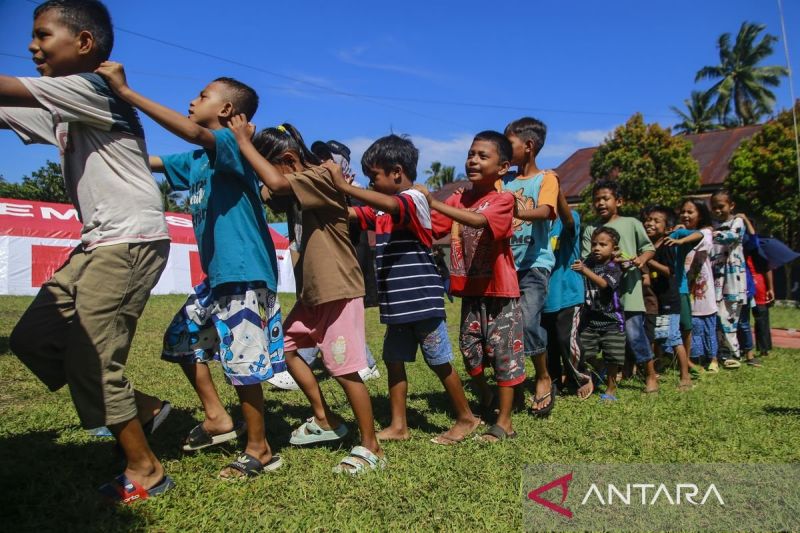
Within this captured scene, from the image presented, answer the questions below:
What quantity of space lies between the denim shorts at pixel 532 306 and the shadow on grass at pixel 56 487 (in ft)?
8.80

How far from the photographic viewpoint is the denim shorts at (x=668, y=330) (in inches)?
216

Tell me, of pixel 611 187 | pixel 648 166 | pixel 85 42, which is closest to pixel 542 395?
pixel 611 187

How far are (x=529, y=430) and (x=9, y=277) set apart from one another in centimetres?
1336

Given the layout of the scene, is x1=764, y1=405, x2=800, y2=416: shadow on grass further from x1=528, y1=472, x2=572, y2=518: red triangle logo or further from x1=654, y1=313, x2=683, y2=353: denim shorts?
x1=528, y1=472, x2=572, y2=518: red triangle logo

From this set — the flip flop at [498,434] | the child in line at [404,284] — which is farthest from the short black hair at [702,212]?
the child in line at [404,284]

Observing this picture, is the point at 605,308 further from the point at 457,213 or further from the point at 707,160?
the point at 707,160

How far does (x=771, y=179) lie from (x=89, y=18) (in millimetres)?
20866

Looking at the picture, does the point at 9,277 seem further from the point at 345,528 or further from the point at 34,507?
the point at 345,528

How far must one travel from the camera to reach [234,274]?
2.77 meters

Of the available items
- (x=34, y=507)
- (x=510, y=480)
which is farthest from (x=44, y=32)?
(x=510, y=480)

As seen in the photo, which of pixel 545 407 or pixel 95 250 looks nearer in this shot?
pixel 95 250

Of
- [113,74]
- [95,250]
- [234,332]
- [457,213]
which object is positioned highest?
[113,74]

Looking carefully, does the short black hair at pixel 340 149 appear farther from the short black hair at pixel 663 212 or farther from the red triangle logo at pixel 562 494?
the short black hair at pixel 663 212

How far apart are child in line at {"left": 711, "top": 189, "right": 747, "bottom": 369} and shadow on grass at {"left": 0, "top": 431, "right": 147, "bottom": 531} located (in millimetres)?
6094
